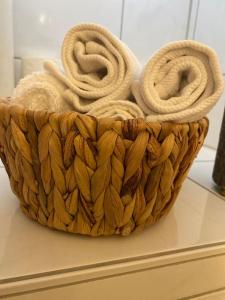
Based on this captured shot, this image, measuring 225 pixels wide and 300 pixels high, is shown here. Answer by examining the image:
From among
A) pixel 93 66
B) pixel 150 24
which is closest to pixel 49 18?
pixel 150 24

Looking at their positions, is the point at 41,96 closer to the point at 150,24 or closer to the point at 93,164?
the point at 93,164

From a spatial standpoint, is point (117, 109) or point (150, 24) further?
point (150, 24)

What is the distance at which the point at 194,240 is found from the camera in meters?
0.34

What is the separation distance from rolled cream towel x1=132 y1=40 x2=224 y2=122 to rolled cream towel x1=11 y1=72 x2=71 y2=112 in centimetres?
9

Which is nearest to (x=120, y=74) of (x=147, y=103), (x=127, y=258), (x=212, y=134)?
(x=147, y=103)

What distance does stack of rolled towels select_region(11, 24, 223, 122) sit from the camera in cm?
30

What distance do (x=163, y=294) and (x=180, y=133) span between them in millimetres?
187

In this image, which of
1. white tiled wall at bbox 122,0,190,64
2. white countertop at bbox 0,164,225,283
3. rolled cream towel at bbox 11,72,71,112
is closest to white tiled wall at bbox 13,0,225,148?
white tiled wall at bbox 122,0,190,64

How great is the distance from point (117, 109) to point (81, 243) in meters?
0.16

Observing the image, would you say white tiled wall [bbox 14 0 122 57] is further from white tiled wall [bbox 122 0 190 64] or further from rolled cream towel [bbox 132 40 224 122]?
rolled cream towel [bbox 132 40 224 122]

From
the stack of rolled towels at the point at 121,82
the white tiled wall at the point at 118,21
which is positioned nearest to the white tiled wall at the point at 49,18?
the white tiled wall at the point at 118,21

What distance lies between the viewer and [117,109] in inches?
12.1

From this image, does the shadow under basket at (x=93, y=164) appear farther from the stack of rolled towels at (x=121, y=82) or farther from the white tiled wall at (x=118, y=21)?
the white tiled wall at (x=118, y=21)

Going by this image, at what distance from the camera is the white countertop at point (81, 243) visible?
0.90 ft
